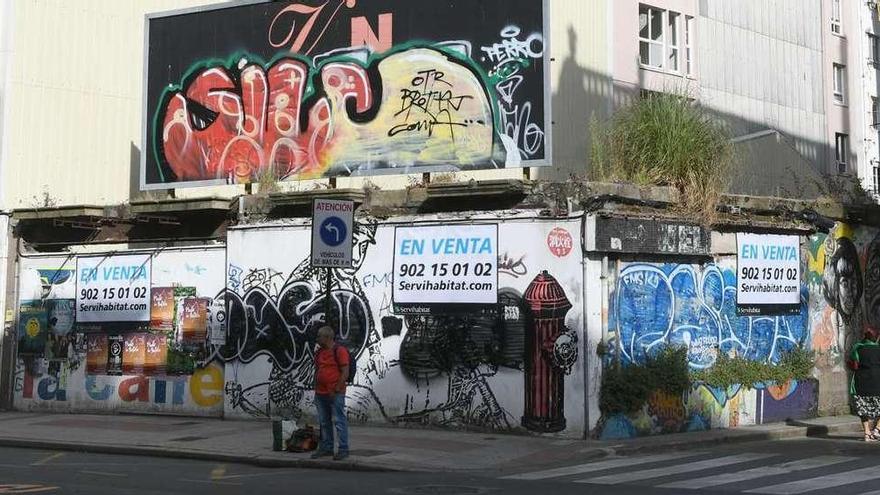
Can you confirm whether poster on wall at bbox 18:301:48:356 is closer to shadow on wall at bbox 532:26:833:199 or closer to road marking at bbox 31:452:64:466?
road marking at bbox 31:452:64:466

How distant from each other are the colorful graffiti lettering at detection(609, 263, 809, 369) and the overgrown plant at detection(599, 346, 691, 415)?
0.56 ft

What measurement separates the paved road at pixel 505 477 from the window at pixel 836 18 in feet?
112

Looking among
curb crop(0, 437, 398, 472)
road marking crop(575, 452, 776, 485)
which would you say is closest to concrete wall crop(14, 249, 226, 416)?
curb crop(0, 437, 398, 472)

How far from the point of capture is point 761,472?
14.1m

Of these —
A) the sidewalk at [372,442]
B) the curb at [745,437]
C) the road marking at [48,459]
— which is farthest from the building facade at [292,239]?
the road marking at [48,459]

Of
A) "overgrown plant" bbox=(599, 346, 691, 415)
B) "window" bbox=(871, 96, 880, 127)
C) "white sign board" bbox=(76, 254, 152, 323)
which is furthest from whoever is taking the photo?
"window" bbox=(871, 96, 880, 127)

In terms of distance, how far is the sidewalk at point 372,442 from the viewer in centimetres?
1562

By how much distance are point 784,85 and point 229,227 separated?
28220 mm

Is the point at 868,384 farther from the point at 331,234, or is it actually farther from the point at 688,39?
the point at 688,39

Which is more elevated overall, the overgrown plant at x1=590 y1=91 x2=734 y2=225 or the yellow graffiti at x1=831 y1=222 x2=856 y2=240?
the overgrown plant at x1=590 y1=91 x2=734 y2=225

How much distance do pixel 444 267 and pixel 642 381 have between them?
3.56 m

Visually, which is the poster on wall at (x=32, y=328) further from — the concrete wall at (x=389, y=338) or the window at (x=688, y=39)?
the window at (x=688, y=39)

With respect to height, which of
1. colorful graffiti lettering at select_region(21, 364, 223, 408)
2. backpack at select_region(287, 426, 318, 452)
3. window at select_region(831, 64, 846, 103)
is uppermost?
window at select_region(831, 64, 846, 103)

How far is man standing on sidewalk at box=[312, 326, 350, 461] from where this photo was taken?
15.7 meters
